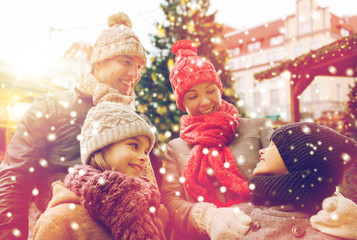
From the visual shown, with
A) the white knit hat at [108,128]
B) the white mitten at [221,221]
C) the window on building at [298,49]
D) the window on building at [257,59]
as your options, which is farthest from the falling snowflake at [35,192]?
the window on building at [257,59]

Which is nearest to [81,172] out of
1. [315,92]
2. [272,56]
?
[315,92]

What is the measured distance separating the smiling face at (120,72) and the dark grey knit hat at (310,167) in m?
1.29

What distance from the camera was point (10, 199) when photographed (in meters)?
1.77

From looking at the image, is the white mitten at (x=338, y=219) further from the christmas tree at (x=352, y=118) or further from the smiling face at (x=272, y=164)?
the christmas tree at (x=352, y=118)

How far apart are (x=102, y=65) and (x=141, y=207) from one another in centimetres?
130

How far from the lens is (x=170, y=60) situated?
538 cm

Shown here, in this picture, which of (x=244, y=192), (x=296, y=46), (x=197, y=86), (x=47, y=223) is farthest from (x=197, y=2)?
(x=296, y=46)

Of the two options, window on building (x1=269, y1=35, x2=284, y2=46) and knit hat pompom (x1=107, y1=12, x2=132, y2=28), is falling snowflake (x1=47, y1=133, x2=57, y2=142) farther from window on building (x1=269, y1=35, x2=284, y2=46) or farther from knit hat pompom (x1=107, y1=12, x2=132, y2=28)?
window on building (x1=269, y1=35, x2=284, y2=46)

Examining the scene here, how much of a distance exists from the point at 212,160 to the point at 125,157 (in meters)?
0.64

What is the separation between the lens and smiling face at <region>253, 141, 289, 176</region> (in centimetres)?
146

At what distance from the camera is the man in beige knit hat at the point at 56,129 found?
5.93 feet

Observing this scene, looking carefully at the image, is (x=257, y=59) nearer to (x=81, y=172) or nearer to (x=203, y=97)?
(x=203, y=97)

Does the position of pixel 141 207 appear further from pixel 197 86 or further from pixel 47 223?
pixel 197 86

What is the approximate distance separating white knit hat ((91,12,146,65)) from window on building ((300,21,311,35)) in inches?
909
